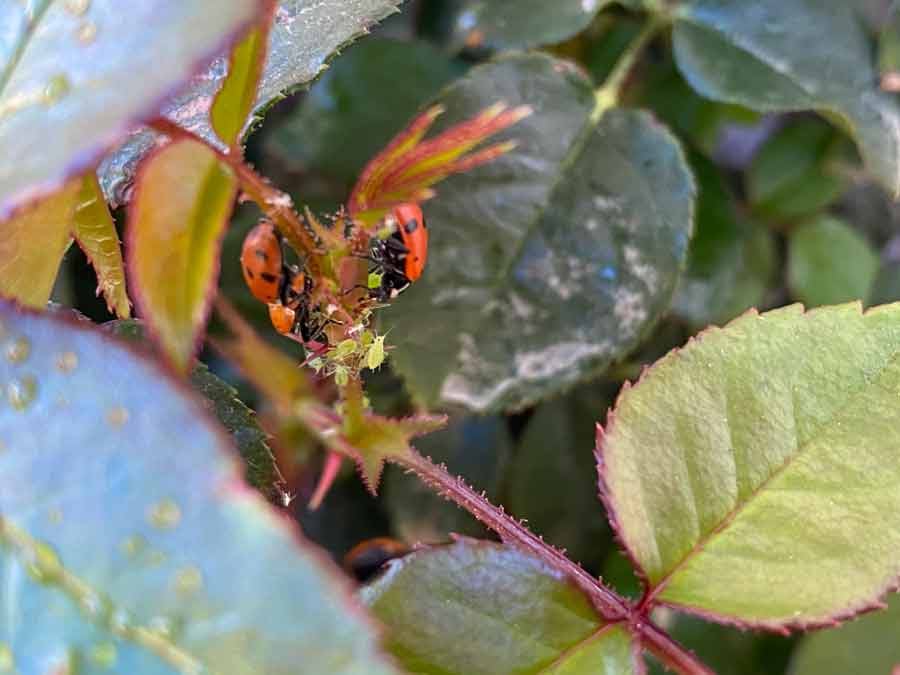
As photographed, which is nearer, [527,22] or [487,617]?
[487,617]

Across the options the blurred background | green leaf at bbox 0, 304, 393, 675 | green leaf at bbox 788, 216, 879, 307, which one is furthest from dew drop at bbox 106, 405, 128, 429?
green leaf at bbox 788, 216, 879, 307

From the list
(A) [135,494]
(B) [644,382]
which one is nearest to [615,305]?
(B) [644,382]

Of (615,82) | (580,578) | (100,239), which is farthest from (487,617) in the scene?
(615,82)

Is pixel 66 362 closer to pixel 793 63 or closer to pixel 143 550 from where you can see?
pixel 143 550

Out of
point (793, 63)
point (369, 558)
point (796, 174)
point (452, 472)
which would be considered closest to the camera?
point (369, 558)

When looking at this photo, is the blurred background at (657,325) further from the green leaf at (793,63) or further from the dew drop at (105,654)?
the dew drop at (105,654)

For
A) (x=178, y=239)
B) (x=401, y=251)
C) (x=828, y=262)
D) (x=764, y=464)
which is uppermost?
(x=178, y=239)

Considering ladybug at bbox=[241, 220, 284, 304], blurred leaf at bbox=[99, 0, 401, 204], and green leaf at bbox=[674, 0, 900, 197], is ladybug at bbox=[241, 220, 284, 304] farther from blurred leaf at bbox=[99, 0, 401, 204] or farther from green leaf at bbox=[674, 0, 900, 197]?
green leaf at bbox=[674, 0, 900, 197]

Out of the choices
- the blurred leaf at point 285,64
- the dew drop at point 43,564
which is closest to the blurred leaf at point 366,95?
the blurred leaf at point 285,64
